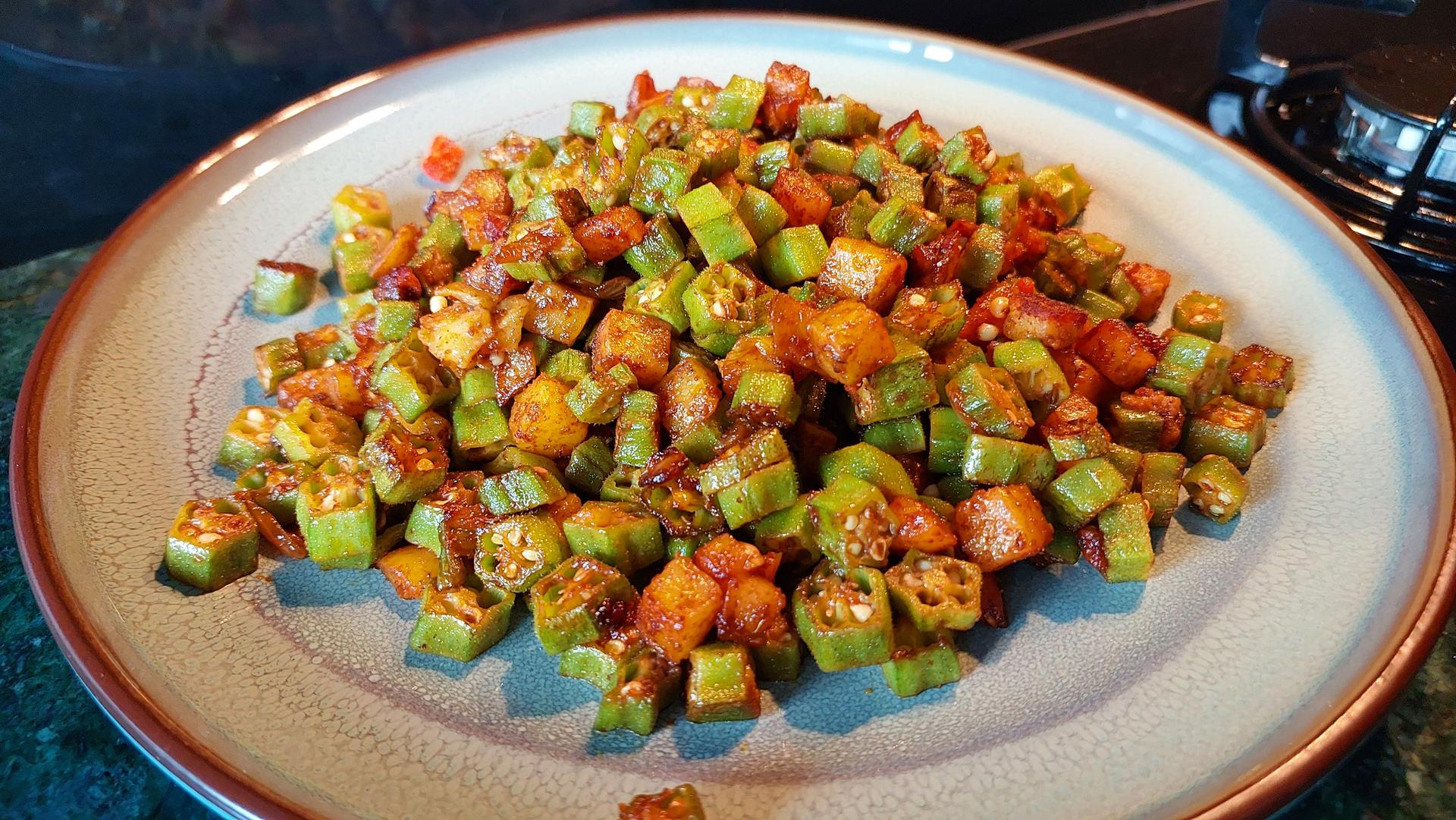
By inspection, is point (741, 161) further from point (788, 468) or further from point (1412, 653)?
point (1412, 653)

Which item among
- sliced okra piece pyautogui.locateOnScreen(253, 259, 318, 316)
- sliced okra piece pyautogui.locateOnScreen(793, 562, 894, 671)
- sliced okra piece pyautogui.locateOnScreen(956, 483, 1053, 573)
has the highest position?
sliced okra piece pyautogui.locateOnScreen(253, 259, 318, 316)

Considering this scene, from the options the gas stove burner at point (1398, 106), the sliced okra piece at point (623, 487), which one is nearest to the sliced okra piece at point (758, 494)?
the sliced okra piece at point (623, 487)

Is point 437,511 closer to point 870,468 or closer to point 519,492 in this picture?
point 519,492

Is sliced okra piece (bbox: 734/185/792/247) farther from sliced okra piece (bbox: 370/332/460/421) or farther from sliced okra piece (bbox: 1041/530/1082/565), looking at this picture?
sliced okra piece (bbox: 1041/530/1082/565)

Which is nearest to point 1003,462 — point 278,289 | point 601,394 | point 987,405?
point 987,405

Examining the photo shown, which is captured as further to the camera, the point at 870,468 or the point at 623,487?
the point at 623,487

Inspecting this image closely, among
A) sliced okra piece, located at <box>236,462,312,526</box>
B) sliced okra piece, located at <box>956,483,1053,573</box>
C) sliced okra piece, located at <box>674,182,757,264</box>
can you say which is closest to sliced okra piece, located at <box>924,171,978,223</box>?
sliced okra piece, located at <box>674,182,757,264</box>

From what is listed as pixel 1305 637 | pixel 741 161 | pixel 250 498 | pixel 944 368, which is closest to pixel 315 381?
pixel 250 498
